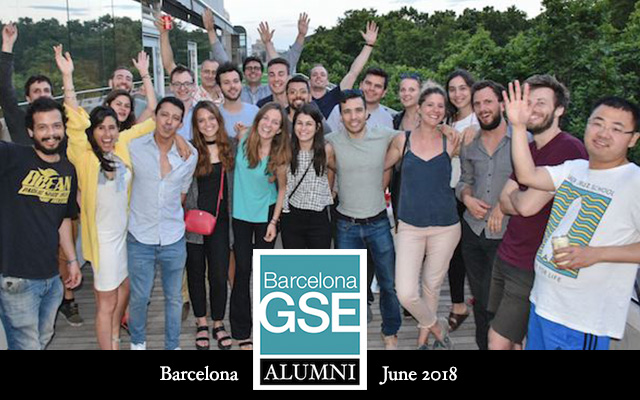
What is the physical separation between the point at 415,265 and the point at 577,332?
1.54 meters

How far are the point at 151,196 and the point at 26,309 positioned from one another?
1.03 metres

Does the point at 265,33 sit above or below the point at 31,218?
above

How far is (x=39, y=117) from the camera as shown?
3146 mm

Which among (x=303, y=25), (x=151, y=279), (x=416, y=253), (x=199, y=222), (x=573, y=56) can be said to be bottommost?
(x=151, y=279)

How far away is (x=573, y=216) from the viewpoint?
2650 millimetres

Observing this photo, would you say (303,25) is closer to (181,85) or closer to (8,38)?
(181,85)

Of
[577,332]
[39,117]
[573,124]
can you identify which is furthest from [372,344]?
[573,124]

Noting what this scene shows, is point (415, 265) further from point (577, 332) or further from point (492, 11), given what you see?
point (492, 11)

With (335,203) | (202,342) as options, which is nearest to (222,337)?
(202,342)

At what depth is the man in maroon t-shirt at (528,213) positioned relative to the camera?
3.04 m

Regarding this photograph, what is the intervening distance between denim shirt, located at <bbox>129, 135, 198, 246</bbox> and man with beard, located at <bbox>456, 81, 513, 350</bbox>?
6.77ft

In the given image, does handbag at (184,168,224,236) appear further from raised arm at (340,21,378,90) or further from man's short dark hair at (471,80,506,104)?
raised arm at (340,21,378,90)

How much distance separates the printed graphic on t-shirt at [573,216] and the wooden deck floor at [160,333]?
1895mm

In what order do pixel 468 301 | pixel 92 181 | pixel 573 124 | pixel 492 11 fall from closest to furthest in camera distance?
pixel 92 181 → pixel 468 301 → pixel 573 124 → pixel 492 11
